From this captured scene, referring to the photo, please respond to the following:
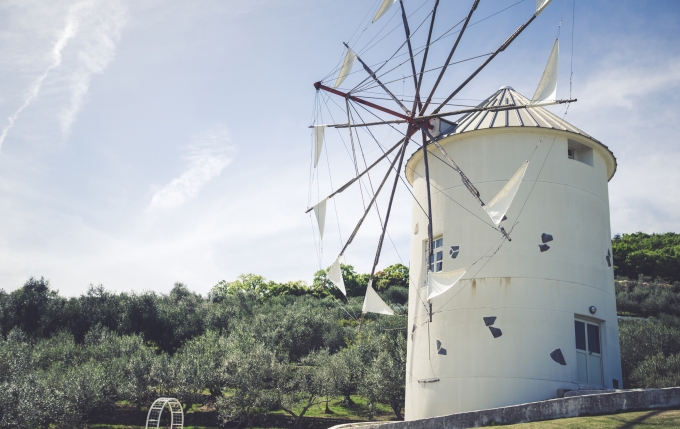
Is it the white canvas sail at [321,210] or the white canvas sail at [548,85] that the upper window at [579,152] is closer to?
the white canvas sail at [548,85]

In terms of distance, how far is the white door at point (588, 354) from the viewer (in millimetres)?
14578

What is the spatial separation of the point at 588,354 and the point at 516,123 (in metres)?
6.41

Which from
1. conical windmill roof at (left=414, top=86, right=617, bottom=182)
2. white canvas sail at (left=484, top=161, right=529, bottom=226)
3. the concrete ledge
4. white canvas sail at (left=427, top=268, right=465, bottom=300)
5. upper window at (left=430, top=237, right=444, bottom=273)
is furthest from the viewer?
upper window at (left=430, top=237, right=444, bottom=273)

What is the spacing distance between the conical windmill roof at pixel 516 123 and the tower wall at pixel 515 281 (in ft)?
0.44

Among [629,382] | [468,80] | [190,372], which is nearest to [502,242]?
[468,80]

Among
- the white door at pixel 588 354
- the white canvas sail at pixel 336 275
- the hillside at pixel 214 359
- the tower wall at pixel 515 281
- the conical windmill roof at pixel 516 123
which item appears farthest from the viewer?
the hillside at pixel 214 359

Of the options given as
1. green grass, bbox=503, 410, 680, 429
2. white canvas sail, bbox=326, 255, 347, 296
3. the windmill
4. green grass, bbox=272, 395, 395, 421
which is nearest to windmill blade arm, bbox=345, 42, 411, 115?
the windmill

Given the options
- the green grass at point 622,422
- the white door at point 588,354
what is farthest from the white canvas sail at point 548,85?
the green grass at point 622,422

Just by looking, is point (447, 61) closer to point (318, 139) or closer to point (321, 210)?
point (318, 139)

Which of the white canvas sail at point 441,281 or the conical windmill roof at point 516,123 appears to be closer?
the white canvas sail at point 441,281

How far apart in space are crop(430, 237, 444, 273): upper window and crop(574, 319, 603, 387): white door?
3.80 metres

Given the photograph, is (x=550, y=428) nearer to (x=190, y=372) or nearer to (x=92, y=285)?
(x=190, y=372)

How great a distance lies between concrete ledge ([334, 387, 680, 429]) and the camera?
1064 cm

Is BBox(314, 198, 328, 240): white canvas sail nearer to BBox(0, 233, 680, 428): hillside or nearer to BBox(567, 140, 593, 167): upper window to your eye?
BBox(0, 233, 680, 428): hillside
